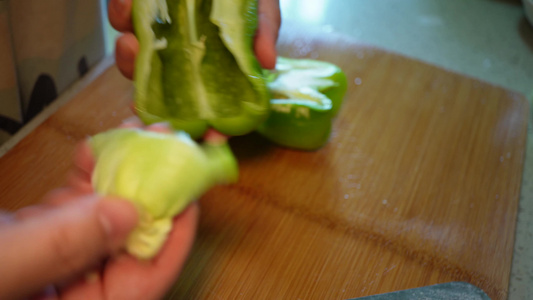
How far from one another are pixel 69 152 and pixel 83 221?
19.8 inches

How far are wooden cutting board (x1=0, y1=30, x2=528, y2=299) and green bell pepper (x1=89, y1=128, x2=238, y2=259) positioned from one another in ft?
0.79

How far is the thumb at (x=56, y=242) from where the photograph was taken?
0.35 meters

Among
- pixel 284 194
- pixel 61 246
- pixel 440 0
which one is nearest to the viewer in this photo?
pixel 61 246

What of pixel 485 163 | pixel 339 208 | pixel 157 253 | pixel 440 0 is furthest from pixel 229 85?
→ pixel 440 0

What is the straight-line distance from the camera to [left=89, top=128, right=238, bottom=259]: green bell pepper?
1.45ft

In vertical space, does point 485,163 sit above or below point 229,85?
below

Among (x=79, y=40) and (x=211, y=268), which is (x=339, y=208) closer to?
(x=211, y=268)

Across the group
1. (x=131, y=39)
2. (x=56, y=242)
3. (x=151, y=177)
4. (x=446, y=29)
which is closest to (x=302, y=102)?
(x=131, y=39)

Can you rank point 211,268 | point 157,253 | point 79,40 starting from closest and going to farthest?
1. point 157,253
2. point 211,268
3. point 79,40

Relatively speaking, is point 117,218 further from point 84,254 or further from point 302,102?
point 302,102

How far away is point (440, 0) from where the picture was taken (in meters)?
1.49

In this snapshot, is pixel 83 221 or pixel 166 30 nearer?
pixel 83 221

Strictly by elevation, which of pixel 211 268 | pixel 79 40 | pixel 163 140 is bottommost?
pixel 211 268

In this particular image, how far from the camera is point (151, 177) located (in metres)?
0.45
